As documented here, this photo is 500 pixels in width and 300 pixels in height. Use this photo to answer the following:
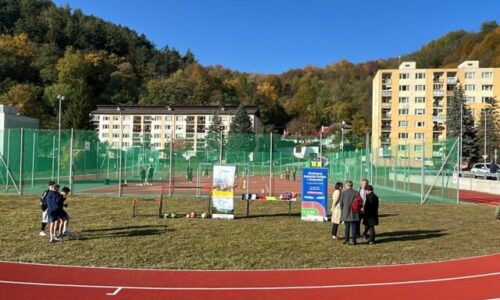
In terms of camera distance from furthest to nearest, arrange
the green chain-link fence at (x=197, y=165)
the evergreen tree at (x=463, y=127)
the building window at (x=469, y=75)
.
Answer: the building window at (x=469, y=75)
the evergreen tree at (x=463, y=127)
the green chain-link fence at (x=197, y=165)

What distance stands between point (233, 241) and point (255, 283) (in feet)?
13.2

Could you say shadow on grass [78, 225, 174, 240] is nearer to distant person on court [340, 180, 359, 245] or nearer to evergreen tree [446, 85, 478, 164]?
distant person on court [340, 180, 359, 245]

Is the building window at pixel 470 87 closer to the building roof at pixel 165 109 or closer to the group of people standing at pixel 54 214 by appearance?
the building roof at pixel 165 109

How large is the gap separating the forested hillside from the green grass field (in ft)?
339

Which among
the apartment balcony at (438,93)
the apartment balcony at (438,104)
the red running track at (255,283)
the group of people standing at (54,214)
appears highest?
the apartment balcony at (438,93)

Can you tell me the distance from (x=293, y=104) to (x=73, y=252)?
141404 mm

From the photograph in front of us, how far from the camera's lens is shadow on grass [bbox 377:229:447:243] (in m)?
13.9

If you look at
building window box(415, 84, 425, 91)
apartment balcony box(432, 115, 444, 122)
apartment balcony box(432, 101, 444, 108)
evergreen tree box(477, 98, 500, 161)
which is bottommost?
evergreen tree box(477, 98, 500, 161)

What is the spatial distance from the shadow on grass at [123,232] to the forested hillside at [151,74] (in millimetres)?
104675

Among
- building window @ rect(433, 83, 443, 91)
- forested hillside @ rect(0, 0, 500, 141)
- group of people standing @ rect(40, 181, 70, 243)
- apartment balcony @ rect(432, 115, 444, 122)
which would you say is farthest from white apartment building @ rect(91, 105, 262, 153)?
group of people standing @ rect(40, 181, 70, 243)

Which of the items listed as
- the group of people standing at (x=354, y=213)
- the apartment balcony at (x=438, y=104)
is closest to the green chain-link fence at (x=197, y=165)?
the group of people standing at (x=354, y=213)

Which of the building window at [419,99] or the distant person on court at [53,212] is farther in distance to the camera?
the building window at [419,99]

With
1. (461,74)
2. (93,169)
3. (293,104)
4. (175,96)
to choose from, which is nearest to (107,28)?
(175,96)

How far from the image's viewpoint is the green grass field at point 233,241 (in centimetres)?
1105
